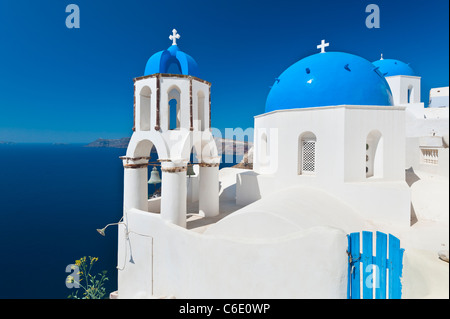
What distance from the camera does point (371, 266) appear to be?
437 cm

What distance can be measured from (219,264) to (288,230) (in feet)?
5.73

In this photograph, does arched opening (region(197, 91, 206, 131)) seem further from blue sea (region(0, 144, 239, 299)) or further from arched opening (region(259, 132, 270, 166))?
blue sea (region(0, 144, 239, 299))

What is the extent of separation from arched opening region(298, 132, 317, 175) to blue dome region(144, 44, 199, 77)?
181 inches

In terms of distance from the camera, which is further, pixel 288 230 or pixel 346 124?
pixel 346 124

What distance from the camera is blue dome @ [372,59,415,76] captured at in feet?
63.6

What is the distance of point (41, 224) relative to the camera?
25.5 metres

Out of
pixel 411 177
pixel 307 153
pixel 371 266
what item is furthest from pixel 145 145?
pixel 411 177

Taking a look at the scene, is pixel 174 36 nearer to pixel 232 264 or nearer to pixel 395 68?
pixel 232 264

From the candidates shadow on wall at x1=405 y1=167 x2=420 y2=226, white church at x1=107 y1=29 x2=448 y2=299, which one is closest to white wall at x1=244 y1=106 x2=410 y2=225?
white church at x1=107 y1=29 x2=448 y2=299

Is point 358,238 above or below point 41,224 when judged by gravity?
above

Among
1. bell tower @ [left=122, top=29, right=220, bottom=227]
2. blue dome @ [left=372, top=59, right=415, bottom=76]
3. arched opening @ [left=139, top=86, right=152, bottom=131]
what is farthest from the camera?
blue dome @ [left=372, top=59, right=415, bottom=76]

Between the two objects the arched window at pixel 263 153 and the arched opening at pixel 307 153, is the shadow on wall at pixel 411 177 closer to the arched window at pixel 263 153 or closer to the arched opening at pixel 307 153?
the arched opening at pixel 307 153
